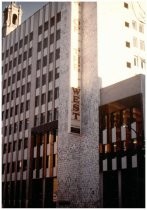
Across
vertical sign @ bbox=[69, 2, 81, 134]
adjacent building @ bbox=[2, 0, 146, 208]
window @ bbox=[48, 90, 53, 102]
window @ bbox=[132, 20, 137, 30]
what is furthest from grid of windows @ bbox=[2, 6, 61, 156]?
window @ bbox=[132, 20, 137, 30]

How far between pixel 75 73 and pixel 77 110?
168 inches

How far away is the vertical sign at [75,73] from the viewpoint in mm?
31516

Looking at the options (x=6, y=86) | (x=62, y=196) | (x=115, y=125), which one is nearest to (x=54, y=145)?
(x=62, y=196)

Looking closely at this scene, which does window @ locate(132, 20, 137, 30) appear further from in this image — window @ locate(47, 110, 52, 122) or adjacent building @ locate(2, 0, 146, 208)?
window @ locate(47, 110, 52, 122)

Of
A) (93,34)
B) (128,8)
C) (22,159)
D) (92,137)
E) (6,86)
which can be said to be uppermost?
(128,8)

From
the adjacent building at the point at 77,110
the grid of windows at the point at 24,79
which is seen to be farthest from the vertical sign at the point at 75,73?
the grid of windows at the point at 24,79

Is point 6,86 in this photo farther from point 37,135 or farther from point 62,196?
point 62,196

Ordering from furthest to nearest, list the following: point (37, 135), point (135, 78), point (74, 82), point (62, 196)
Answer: point (37, 135) < point (74, 82) < point (62, 196) < point (135, 78)

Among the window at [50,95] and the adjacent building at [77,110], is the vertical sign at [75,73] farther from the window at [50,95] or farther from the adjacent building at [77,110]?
the window at [50,95]

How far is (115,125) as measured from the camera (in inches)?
1155

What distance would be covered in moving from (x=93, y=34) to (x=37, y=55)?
36.2ft

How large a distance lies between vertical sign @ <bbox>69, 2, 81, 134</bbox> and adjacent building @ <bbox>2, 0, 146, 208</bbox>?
0.36 feet

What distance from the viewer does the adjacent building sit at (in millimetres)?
28109

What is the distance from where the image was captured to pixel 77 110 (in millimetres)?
32094
